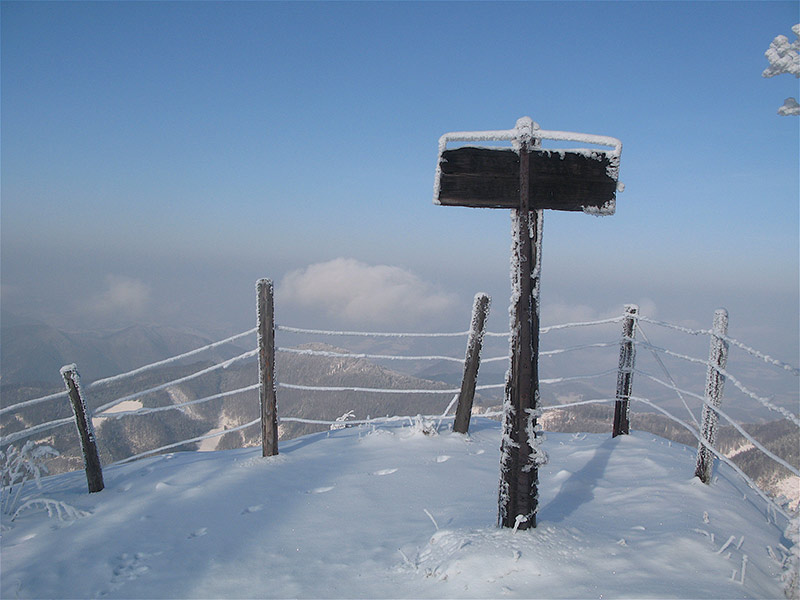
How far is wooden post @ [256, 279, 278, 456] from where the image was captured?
18.7ft

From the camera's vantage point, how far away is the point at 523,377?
132 inches

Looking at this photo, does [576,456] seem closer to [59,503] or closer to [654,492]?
[654,492]

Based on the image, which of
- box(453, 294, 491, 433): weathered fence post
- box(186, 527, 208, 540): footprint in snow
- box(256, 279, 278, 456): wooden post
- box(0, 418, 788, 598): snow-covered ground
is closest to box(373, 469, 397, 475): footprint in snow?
box(0, 418, 788, 598): snow-covered ground

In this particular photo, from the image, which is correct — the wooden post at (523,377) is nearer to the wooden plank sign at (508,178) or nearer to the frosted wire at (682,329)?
the wooden plank sign at (508,178)

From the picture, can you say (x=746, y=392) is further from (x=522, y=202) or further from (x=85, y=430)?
(x=85, y=430)

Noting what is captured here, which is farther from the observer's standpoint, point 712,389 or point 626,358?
point 626,358

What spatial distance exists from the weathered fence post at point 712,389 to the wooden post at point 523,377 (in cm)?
235

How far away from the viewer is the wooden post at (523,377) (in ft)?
10.8

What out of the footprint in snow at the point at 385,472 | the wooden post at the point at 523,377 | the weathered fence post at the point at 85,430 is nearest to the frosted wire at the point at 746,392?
the wooden post at the point at 523,377

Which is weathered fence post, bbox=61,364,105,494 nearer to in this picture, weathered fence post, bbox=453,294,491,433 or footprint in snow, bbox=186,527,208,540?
footprint in snow, bbox=186,527,208,540

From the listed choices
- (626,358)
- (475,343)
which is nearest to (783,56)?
(626,358)

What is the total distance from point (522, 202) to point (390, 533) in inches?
109

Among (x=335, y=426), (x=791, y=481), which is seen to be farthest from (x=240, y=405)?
(x=335, y=426)

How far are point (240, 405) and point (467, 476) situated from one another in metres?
164
